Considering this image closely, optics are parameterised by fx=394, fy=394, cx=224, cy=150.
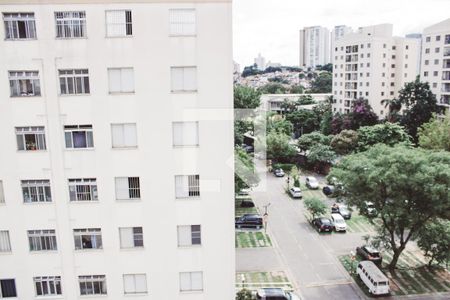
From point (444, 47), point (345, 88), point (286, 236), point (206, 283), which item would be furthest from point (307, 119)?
point (206, 283)

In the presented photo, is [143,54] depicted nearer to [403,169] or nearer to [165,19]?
[165,19]

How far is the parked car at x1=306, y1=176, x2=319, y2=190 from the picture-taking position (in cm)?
3086

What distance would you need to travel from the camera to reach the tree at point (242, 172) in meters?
23.3

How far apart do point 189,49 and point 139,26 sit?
118 centimetres

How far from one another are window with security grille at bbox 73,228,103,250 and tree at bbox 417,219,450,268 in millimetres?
13296

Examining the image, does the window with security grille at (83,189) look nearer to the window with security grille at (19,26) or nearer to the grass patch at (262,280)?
the window with security grille at (19,26)

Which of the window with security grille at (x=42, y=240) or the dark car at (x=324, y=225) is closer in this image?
the window with security grille at (x=42, y=240)

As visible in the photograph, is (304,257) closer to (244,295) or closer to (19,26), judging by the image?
(244,295)

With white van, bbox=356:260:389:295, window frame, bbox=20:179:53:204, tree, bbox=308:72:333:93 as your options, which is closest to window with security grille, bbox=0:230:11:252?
window frame, bbox=20:179:53:204

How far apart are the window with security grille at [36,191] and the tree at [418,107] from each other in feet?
110

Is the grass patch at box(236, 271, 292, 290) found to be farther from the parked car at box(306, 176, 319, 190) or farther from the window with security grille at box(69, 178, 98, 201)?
the parked car at box(306, 176, 319, 190)

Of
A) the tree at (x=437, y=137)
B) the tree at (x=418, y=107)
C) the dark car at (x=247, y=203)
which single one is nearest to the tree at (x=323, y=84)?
the tree at (x=418, y=107)

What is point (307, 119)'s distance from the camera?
47469mm

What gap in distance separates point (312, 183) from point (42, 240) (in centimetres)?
2427
